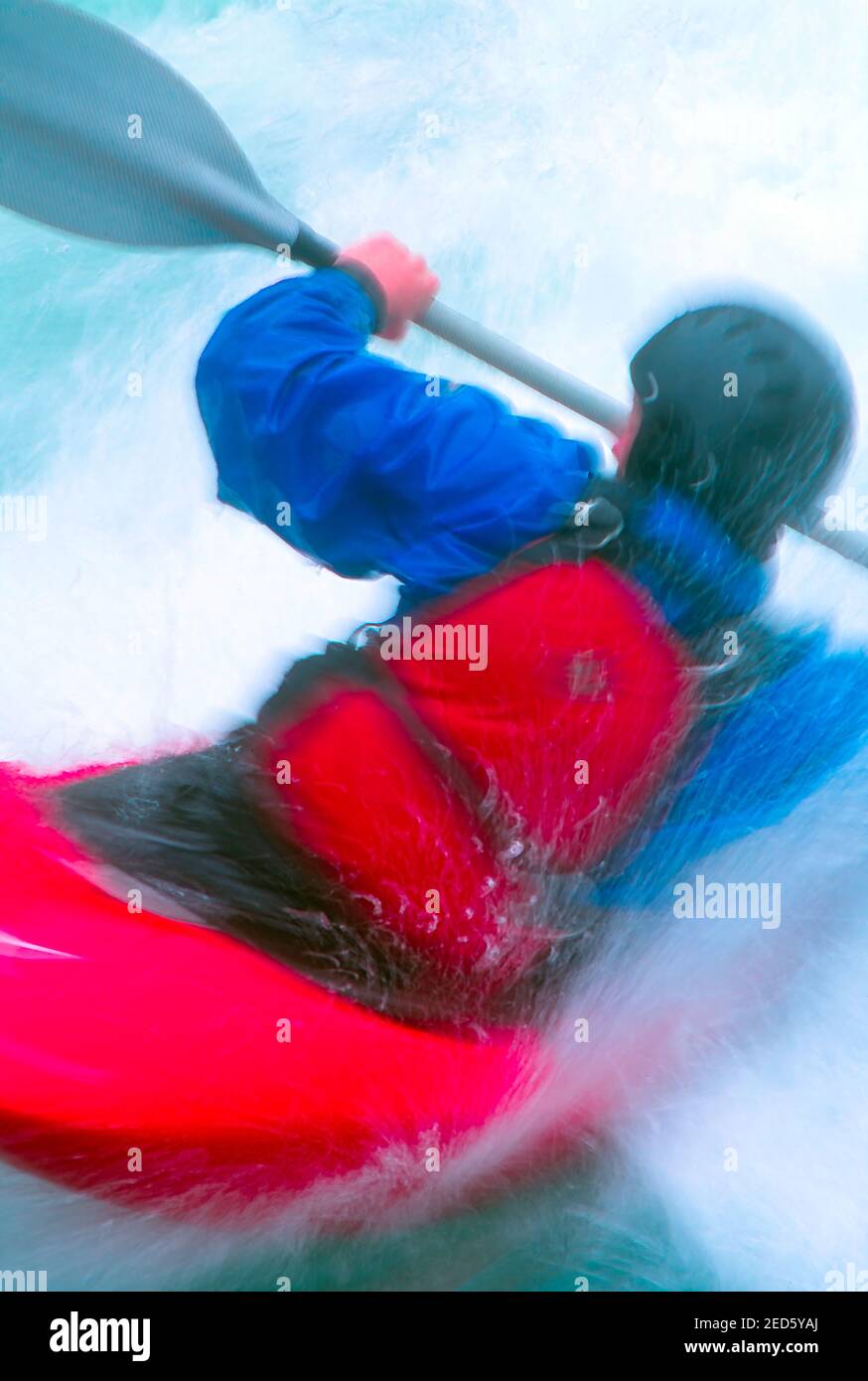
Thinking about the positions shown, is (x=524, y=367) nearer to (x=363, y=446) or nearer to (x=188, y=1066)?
(x=363, y=446)

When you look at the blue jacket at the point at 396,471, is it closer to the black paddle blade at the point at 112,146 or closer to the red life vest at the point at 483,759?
the red life vest at the point at 483,759

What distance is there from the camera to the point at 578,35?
3.44 ft

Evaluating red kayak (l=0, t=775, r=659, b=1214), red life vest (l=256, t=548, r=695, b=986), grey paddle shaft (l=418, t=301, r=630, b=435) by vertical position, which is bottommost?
red kayak (l=0, t=775, r=659, b=1214)

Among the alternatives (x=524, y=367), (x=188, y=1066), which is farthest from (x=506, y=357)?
(x=188, y=1066)

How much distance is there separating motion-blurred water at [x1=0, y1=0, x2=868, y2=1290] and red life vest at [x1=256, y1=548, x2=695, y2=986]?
9cm

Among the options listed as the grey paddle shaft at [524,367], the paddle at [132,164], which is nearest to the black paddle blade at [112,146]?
the paddle at [132,164]

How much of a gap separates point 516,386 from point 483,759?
40cm

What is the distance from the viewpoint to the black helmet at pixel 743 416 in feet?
2.69

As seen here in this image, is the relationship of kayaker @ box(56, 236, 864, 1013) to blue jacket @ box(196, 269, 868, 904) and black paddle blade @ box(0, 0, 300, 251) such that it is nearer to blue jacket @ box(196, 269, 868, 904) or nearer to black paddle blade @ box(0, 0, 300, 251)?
blue jacket @ box(196, 269, 868, 904)

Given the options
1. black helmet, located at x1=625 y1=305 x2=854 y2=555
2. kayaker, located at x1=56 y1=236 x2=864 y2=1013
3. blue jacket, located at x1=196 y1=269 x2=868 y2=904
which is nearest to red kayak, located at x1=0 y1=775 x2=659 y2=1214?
kayaker, located at x1=56 y1=236 x2=864 y2=1013

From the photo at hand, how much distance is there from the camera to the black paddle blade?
92cm

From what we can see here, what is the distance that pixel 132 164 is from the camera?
37.0 inches

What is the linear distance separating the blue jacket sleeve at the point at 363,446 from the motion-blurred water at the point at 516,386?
12cm

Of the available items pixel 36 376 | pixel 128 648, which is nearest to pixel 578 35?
pixel 36 376
